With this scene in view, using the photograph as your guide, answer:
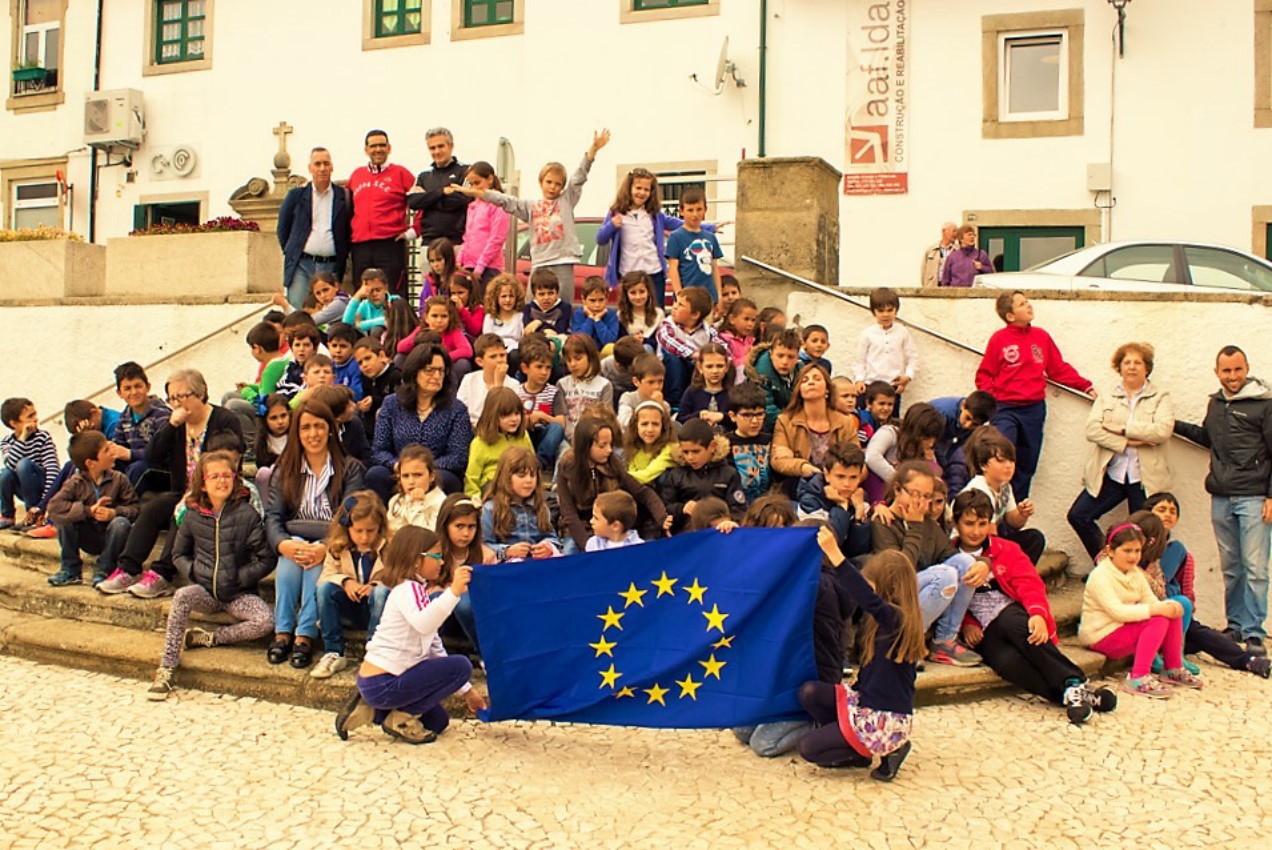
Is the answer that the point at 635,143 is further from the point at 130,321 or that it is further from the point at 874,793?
the point at 874,793

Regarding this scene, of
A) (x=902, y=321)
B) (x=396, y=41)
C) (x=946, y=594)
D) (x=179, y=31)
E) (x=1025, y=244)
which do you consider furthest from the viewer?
(x=179, y=31)

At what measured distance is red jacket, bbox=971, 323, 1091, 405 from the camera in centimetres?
877

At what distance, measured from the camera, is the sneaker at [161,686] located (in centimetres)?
635

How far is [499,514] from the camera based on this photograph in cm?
688

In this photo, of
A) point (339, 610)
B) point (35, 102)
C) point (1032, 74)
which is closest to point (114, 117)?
point (35, 102)

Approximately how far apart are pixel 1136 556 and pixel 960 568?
1272 mm

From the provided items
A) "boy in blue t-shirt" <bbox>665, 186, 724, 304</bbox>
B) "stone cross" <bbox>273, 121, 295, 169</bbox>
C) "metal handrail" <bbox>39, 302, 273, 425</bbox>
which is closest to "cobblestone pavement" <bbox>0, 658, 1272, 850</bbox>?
"boy in blue t-shirt" <bbox>665, 186, 724, 304</bbox>

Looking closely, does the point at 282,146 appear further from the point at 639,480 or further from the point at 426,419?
the point at 639,480

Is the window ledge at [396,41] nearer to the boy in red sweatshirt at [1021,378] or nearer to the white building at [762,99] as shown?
the white building at [762,99]

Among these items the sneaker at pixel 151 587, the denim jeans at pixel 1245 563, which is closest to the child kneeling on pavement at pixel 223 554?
the sneaker at pixel 151 587

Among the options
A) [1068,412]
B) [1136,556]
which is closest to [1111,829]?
[1136,556]

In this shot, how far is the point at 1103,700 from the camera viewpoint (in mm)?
6430

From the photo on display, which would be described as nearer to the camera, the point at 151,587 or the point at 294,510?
the point at 294,510

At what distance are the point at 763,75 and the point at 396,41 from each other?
576cm
